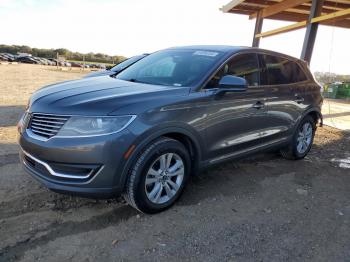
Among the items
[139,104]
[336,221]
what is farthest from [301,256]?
[139,104]

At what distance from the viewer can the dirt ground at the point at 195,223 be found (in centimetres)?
284

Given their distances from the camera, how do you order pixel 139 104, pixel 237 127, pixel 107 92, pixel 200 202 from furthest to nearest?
pixel 237 127 → pixel 200 202 → pixel 107 92 → pixel 139 104

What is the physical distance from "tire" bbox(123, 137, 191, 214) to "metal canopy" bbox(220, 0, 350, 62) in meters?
7.36

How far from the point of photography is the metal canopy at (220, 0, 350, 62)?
31.8 ft

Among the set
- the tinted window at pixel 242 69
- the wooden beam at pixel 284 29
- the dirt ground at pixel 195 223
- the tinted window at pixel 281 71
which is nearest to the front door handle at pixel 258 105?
the tinted window at pixel 242 69

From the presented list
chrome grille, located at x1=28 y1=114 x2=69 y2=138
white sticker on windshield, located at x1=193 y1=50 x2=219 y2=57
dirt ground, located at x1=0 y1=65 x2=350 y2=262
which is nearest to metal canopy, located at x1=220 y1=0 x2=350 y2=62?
white sticker on windshield, located at x1=193 y1=50 x2=219 y2=57

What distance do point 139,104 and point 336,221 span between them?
2.50 metres

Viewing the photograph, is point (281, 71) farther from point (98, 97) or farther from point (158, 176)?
point (98, 97)

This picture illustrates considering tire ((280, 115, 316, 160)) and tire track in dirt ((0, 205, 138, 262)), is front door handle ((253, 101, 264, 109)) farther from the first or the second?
tire track in dirt ((0, 205, 138, 262))

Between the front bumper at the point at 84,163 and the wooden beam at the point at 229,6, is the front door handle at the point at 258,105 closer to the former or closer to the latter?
the front bumper at the point at 84,163

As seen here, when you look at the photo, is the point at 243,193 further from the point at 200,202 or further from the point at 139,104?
the point at 139,104

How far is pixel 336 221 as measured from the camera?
366 centimetres

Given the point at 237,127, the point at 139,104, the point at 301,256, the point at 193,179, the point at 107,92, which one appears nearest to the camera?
the point at 301,256

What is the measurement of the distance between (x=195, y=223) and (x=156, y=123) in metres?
1.09
